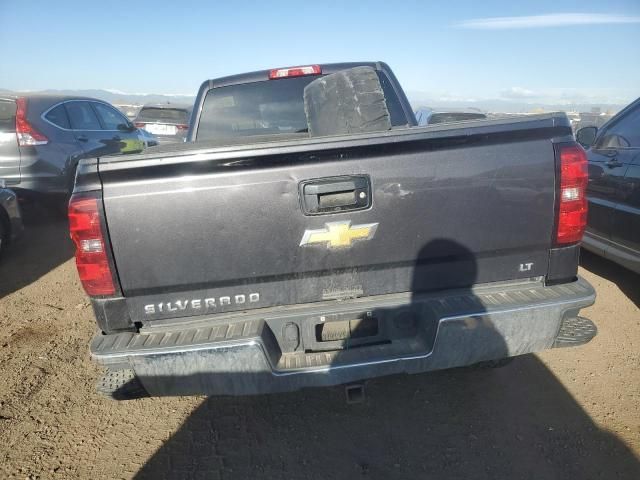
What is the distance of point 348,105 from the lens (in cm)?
254

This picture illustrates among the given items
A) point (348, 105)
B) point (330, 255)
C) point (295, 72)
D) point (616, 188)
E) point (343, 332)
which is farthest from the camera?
point (616, 188)

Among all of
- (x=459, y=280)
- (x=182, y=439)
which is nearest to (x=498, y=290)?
(x=459, y=280)

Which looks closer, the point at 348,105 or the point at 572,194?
the point at 572,194

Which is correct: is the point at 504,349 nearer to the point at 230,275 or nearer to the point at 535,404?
the point at 535,404

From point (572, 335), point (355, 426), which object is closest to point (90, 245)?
point (355, 426)

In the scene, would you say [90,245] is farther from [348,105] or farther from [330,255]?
[348,105]

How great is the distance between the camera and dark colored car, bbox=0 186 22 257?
5139 mm

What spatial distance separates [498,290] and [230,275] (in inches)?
54.1

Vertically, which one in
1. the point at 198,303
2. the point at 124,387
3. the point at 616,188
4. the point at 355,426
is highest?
the point at 198,303

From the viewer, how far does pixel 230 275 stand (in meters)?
2.08

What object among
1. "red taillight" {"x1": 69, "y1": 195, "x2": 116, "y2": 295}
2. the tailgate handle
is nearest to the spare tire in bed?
the tailgate handle

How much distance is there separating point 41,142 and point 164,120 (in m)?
6.58

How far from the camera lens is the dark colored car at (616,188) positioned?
375cm

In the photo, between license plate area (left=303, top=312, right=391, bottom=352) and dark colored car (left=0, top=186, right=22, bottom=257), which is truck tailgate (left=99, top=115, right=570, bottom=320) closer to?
license plate area (left=303, top=312, right=391, bottom=352)
